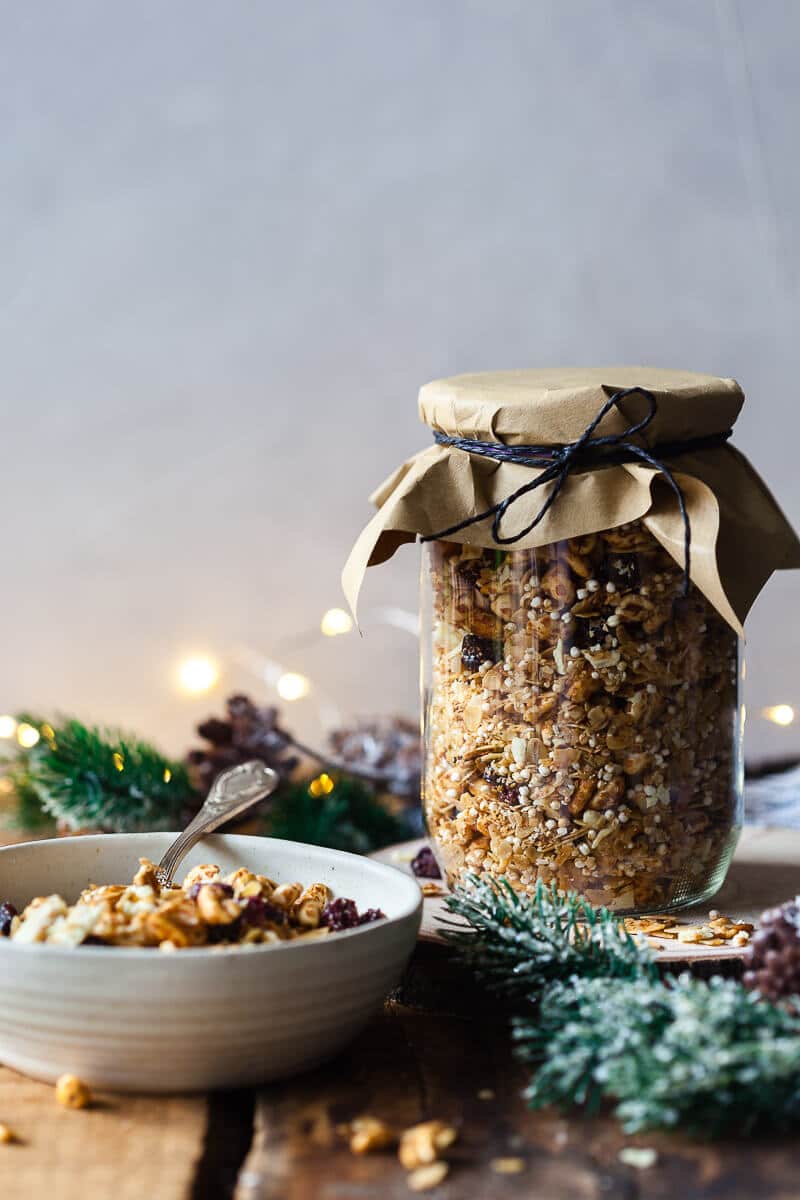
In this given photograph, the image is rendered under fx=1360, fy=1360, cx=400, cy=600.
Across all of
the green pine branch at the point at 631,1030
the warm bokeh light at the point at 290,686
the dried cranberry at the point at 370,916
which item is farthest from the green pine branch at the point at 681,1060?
the warm bokeh light at the point at 290,686

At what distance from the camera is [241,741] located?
1.35 metres

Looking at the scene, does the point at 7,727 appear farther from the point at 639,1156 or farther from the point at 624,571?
the point at 639,1156

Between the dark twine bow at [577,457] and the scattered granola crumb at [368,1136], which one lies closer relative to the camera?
the scattered granola crumb at [368,1136]

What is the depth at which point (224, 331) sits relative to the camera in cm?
184

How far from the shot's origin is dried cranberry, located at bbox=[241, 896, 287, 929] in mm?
748

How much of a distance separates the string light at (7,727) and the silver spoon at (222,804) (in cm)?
36

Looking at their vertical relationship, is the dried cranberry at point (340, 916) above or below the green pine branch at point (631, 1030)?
above

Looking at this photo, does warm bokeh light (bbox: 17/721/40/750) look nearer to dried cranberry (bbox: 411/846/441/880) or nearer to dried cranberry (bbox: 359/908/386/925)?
dried cranberry (bbox: 411/846/441/880)

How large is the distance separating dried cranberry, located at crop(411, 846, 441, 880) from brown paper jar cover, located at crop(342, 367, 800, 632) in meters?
0.23

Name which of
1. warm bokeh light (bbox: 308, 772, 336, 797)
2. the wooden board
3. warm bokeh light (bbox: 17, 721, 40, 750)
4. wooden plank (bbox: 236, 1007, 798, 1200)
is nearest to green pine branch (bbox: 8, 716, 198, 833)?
warm bokeh light (bbox: 17, 721, 40, 750)

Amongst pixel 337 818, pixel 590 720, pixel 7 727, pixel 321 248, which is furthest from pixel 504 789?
pixel 321 248

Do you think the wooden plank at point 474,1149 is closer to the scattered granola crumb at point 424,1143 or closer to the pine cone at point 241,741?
the scattered granola crumb at point 424,1143

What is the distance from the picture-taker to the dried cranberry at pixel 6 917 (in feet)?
2.54

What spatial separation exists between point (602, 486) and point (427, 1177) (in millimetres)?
426
